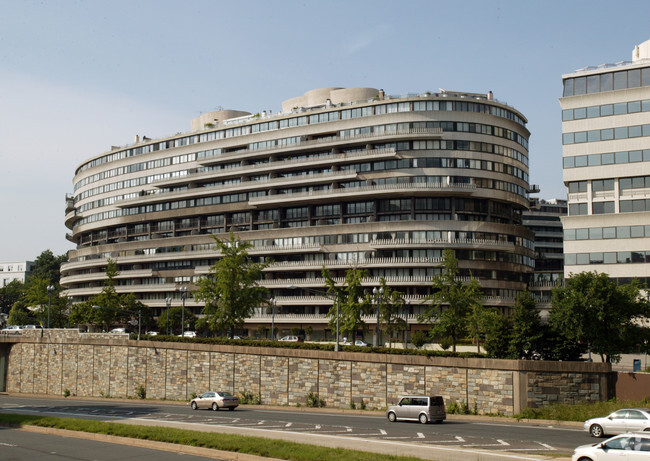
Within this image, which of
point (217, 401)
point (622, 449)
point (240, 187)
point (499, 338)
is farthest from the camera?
point (240, 187)

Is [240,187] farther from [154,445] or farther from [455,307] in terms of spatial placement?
[154,445]

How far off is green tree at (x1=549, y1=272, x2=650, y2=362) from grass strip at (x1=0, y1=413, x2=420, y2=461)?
92.9 feet

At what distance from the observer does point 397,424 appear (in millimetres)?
41281

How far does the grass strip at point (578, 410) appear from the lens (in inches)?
1665

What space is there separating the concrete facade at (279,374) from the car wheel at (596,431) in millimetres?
11482

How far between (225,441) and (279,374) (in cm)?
3209

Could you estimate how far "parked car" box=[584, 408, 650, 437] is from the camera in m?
33.5

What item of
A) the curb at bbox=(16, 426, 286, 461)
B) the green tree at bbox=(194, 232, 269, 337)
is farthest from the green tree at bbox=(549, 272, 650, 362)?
the green tree at bbox=(194, 232, 269, 337)

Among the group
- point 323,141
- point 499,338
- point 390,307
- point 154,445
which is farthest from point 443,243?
point 154,445

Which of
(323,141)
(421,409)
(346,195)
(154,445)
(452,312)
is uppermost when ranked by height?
(323,141)

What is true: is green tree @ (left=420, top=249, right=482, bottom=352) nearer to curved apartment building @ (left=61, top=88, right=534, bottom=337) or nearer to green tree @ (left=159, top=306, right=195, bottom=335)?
curved apartment building @ (left=61, top=88, right=534, bottom=337)

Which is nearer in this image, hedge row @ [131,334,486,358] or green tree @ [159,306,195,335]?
hedge row @ [131,334,486,358]

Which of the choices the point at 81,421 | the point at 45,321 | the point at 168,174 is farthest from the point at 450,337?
the point at 45,321

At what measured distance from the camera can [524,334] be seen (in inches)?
1954
